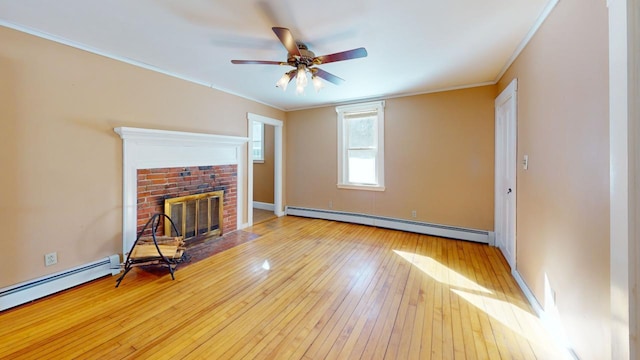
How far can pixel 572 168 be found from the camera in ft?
5.15

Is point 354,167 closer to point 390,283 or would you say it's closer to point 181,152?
point 390,283

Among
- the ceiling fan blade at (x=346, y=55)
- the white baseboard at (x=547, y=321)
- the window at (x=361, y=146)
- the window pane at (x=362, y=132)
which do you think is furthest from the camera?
the window pane at (x=362, y=132)

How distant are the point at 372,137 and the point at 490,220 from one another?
7.83 ft

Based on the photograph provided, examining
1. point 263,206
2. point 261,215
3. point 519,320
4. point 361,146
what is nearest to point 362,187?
point 361,146

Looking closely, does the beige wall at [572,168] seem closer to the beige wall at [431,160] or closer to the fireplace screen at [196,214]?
the beige wall at [431,160]

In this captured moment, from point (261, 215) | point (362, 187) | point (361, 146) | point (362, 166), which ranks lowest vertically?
point (261, 215)

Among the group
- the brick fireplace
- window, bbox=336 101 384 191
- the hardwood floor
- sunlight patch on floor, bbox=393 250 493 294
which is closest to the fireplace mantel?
the brick fireplace

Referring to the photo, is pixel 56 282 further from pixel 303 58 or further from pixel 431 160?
pixel 431 160

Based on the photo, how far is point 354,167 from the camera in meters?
4.96

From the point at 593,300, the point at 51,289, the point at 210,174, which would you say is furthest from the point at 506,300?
the point at 51,289

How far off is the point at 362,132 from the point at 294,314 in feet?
11.9

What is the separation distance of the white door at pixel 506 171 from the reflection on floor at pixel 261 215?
4.12m

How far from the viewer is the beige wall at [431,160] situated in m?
3.75

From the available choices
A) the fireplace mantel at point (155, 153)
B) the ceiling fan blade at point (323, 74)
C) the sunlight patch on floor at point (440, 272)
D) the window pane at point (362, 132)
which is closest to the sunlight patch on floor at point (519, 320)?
the sunlight patch on floor at point (440, 272)
